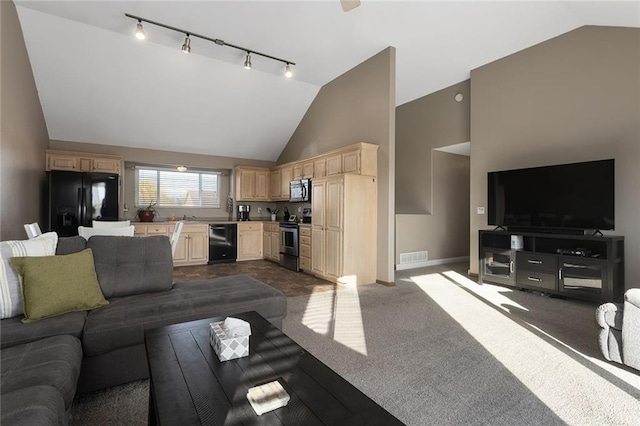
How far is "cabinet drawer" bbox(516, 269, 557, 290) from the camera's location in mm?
4113

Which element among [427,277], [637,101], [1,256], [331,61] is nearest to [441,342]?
[427,277]

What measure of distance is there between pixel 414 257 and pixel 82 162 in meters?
6.93

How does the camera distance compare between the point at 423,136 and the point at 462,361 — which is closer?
the point at 462,361

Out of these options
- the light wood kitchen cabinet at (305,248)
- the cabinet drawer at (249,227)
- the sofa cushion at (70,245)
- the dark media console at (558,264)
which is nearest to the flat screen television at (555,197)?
the dark media console at (558,264)

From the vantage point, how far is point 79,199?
5.44 meters

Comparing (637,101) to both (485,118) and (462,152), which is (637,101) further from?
(462,152)

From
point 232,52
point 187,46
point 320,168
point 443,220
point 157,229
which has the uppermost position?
point 232,52

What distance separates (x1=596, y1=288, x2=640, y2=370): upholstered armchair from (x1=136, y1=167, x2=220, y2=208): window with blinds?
7384mm

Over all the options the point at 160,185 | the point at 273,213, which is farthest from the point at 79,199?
the point at 273,213

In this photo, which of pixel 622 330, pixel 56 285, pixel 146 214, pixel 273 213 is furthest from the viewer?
pixel 273 213

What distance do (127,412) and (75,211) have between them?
503 centimetres

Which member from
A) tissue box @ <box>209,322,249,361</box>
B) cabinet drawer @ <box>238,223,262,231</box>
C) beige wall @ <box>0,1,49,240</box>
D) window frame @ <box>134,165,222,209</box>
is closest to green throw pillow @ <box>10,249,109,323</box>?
tissue box @ <box>209,322,249,361</box>

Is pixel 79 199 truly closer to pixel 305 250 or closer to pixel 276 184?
pixel 276 184

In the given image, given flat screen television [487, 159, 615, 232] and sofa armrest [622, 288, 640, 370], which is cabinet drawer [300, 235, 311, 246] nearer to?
flat screen television [487, 159, 615, 232]
